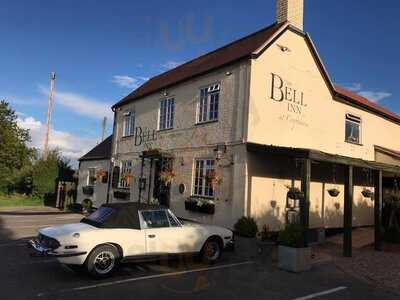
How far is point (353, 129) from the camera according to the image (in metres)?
18.1

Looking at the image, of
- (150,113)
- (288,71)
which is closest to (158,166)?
(150,113)

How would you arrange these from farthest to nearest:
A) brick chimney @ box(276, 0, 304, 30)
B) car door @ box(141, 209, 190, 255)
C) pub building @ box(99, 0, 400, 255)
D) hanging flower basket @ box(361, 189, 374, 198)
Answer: hanging flower basket @ box(361, 189, 374, 198) → brick chimney @ box(276, 0, 304, 30) → pub building @ box(99, 0, 400, 255) → car door @ box(141, 209, 190, 255)

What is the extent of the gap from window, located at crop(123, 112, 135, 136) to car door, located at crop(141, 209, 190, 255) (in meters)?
11.3

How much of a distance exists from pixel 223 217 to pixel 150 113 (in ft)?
24.3

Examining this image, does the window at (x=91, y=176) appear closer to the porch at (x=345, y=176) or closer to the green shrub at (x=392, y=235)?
the porch at (x=345, y=176)

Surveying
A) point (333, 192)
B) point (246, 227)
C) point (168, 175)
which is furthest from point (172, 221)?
point (333, 192)

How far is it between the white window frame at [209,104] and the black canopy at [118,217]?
20.1 feet

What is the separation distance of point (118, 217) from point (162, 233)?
1.05 meters

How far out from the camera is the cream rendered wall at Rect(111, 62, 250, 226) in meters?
12.8

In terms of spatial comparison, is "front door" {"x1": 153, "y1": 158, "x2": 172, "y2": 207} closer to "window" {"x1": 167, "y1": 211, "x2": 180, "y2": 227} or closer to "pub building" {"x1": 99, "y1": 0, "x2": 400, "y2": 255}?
"pub building" {"x1": 99, "y1": 0, "x2": 400, "y2": 255}

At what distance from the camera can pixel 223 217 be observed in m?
13.0

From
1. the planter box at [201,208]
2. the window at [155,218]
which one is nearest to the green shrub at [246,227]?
the planter box at [201,208]

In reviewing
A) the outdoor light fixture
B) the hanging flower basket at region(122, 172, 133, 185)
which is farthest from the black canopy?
the hanging flower basket at region(122, 172, 133, 185)

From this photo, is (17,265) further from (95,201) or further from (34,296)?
(95,201)
